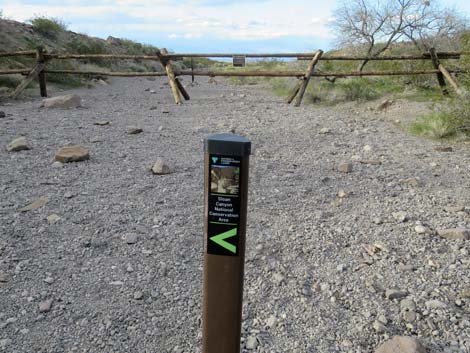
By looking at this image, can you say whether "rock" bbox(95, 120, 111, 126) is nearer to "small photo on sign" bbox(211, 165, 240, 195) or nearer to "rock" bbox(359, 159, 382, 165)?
"rock" bbox(359, 159, 382, 165)

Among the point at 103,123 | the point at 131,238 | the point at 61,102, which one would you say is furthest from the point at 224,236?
the point at 61,102

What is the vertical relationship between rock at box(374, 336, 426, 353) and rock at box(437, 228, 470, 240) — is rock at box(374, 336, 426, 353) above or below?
below

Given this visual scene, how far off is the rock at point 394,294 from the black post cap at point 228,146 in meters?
1.61

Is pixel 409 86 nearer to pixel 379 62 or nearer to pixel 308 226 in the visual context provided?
pixel 379 62

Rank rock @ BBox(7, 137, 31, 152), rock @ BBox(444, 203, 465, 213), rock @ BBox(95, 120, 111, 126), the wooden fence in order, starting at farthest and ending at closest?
the wooden fence < rock @ BBox(95, 120, 111, 126) < rock @ BBox(7, 137, 31, 152) < rock @ BBox(444, 203, 465, 213)

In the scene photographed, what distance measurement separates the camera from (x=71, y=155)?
512 centimetres

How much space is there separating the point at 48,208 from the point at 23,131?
127 inches

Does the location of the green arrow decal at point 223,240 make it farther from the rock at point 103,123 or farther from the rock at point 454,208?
the rock at point 103,123

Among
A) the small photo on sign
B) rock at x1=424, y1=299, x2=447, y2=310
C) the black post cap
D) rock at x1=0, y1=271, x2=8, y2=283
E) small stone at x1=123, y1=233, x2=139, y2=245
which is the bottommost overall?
rock at x1=0, y1=271, x2=8, y2=283

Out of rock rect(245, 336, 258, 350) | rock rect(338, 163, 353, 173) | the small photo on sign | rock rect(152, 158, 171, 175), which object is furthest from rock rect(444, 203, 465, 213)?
the small photo on sign

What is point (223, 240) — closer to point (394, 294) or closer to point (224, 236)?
point (224, 236)

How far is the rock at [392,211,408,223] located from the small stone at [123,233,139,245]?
2042 millimetres

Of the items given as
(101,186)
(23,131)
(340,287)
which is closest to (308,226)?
(340,287)

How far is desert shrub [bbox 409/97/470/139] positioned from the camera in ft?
20.5
